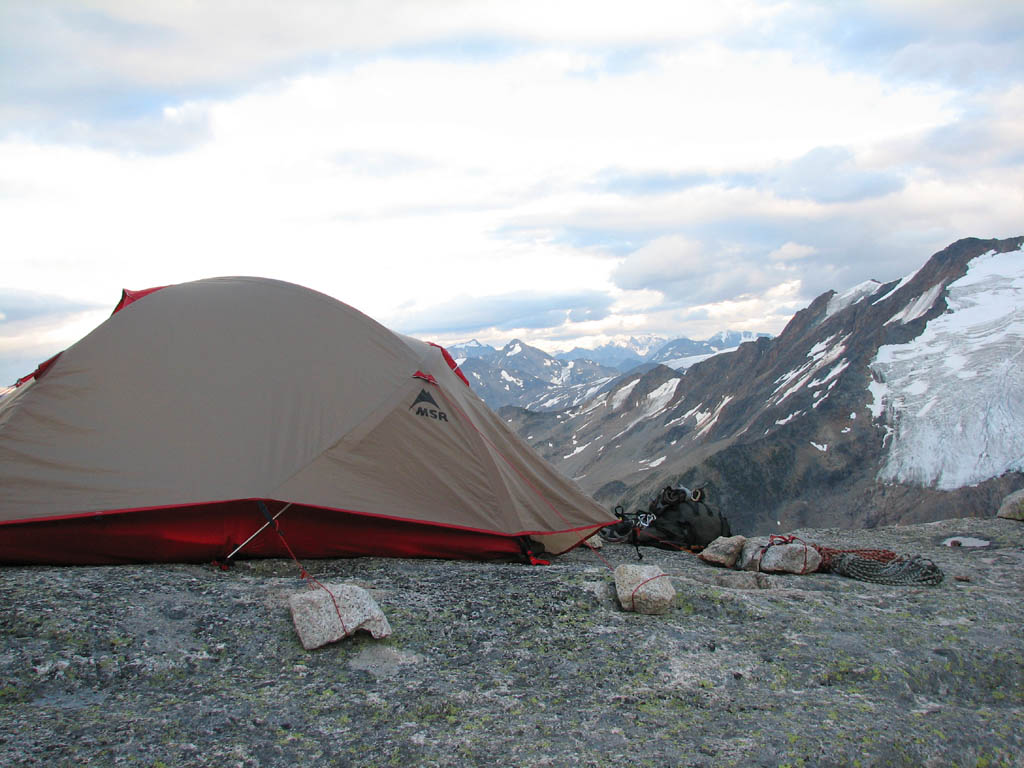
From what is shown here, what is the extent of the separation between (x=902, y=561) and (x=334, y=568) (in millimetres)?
8078

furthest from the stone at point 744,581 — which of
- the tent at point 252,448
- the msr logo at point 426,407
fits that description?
the msr logo at point 426,407

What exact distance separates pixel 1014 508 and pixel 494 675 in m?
13.6

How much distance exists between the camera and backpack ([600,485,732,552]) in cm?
1243

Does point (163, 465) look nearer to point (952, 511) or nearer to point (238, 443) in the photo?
point (238, 443)

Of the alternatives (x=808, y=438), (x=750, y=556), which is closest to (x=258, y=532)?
(x=750, y=556)

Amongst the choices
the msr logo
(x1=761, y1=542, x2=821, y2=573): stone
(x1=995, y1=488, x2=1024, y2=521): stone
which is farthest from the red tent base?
(x1=995, y1=488, x2=1024, y2=521): stone

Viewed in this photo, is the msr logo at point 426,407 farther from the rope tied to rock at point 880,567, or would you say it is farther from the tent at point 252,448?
the rope tied to rock at point 880,567

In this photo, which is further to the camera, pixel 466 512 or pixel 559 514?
pixel 559 514

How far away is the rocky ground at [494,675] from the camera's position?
4758 mm

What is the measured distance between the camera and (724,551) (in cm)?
1101

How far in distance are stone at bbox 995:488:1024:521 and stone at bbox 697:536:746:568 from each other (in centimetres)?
730

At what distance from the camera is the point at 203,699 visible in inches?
206

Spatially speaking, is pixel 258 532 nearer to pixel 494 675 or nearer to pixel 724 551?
pixel 494 675

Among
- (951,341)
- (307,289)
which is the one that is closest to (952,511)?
(951,341)
